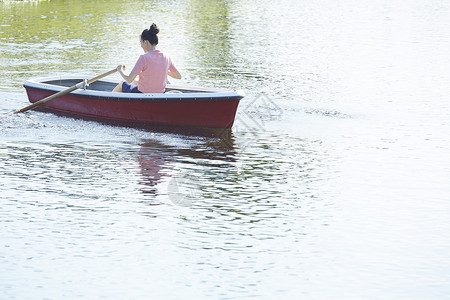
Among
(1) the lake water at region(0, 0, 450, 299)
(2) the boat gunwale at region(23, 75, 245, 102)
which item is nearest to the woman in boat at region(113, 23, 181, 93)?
(2) the boat gunwale at region(23, 75, 245, 102)

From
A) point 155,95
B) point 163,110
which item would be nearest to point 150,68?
point 155,95

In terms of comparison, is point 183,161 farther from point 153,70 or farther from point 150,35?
point 150,35

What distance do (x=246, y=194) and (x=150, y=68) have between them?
3.72 meters

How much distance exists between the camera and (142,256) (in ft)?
21.9

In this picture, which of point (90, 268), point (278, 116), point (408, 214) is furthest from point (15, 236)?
point (278, 116)

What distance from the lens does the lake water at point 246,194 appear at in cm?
630

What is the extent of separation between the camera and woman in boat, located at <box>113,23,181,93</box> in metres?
11.4

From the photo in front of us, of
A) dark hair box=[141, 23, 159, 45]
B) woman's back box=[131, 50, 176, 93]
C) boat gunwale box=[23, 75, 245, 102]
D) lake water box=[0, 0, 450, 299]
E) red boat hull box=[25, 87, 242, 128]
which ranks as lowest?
lake water box=[0, 0, 450, 299]

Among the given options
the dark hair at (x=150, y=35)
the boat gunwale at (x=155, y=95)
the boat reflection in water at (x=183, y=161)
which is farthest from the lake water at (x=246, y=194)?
the dark hair at (x=150, y=35)

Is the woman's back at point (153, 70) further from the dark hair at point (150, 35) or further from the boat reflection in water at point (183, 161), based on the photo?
the boat reflection in water at point (183, 161)

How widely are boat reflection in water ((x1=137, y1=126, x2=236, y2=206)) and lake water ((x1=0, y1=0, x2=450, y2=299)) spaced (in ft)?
0.10

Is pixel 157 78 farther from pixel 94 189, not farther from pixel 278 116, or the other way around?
pixel 94 189

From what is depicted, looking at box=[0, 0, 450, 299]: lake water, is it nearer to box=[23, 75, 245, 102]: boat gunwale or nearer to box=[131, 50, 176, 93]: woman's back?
box=[23, 75, 245, 102]: boat gunwale

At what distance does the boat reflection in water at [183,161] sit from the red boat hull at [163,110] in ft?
0.54
